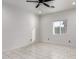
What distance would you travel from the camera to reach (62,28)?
19.3 ft

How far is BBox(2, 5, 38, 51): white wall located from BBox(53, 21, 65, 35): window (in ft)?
6.31

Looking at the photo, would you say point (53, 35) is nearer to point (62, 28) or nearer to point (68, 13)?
point (62, 28)

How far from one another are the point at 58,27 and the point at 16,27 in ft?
10.8

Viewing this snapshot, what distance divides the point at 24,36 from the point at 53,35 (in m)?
2.43

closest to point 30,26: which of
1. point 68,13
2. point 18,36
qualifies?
point 18,36

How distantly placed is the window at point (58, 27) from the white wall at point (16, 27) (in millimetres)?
1924

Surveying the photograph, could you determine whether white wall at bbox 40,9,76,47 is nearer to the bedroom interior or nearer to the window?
the bedroom interior

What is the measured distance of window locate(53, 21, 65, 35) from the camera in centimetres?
589

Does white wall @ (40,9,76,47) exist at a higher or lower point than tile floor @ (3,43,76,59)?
higher

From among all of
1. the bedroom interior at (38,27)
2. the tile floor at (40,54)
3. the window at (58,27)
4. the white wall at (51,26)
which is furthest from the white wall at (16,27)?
the window at (58,27)

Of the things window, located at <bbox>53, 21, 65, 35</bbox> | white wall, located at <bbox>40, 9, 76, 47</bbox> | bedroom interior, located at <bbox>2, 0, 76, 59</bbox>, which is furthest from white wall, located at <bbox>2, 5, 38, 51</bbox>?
window, located at <bbox>53, 21, 65, 35</bbox>

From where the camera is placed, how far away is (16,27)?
501 centimetres

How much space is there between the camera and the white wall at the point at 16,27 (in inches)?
174

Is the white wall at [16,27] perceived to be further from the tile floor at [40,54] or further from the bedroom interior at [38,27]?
the tile floor at [40,54]
